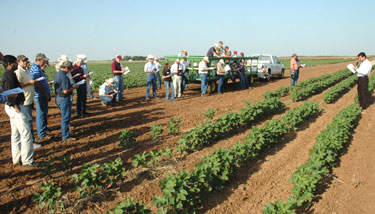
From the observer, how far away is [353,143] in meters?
6.18

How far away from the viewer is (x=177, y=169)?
15.9ft

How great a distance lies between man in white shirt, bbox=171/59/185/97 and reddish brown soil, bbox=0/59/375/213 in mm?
2995

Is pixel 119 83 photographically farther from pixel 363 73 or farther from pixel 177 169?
pixel 363 73

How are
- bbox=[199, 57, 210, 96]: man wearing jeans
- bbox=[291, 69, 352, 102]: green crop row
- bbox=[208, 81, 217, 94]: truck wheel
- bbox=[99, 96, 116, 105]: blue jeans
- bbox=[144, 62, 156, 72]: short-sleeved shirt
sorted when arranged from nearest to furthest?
bbox=[99, 96, 116, 105]: blue jeans → bbox=[291, 69, 352, 102]: green crop row → bbox=[144, 62, 156, 72]: short-sleeved shirt → bbox=[199, 57, 210, 96]: man wearing jeans → bbox=[208, 81, 217, 94]: truck wheel

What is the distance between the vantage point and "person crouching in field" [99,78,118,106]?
31.9 ft

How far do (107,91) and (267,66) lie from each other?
11490mm

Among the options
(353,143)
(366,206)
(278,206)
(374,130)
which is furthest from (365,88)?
(278,206)

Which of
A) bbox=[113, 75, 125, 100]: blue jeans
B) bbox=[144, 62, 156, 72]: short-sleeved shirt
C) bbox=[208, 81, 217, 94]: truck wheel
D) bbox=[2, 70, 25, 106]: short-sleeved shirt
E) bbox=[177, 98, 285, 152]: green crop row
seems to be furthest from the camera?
Answer: bbox=[208, 81, 217, 94]: truck wheel

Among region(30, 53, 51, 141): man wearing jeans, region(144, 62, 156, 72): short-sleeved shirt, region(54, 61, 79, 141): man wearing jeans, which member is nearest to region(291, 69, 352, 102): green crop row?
region(144, 62, 156, 72): short-sleeved shirt

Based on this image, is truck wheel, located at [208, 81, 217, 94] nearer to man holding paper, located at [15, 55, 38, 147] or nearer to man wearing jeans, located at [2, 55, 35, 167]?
man holding paper, located at [15, 55, 38, 147]

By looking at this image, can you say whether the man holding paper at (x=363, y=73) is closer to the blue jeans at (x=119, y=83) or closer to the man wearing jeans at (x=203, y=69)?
the man wearing jeans at (x=203, y=69)

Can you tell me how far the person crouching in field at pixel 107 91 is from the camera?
9.73 meters

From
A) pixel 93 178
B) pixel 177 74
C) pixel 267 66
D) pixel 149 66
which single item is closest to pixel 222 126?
pixel 93 178

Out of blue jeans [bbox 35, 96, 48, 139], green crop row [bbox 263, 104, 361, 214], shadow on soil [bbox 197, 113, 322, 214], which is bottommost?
shadow on soil [bbox 197, 113, 322, 214]
